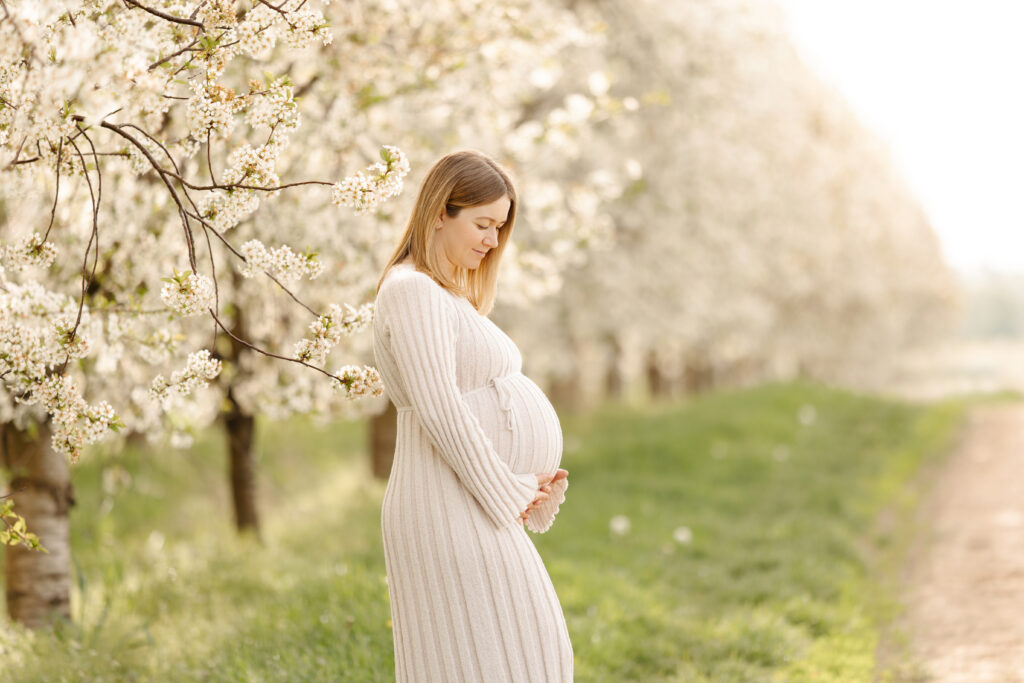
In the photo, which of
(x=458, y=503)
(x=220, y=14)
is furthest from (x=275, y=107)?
(x=458, y=503)

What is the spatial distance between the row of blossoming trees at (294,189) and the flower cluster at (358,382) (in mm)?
11

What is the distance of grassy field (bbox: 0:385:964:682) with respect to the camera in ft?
16.6

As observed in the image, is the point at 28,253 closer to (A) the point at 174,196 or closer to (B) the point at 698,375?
(A) the point at 174,196

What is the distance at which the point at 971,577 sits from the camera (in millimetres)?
7020

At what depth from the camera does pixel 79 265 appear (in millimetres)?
5254

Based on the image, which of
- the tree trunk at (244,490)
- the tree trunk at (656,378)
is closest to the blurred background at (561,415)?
the tree trunk at (244,490)

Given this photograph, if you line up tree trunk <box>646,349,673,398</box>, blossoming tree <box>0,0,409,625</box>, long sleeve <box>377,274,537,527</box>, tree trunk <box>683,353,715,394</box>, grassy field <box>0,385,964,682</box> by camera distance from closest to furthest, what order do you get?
long sleeve <box>377,274,537,527</box> → blossoming tree <box>0,0,409,625</box> → grassy field <box>0,385,964,682</box> → tree trunk <box>646,349,673,398</box> → tree trunk <box>683,353,715,394</box>

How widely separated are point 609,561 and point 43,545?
3.91 metres

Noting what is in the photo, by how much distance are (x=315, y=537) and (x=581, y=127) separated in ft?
13.5

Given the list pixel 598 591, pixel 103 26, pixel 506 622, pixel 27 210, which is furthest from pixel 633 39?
pixel 506 622

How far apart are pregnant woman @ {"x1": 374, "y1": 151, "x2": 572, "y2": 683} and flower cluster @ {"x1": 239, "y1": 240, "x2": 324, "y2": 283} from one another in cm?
34

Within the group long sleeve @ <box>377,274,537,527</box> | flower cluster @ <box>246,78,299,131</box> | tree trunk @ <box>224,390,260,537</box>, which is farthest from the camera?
tree trunk @ <box>224,390,260,537</box>

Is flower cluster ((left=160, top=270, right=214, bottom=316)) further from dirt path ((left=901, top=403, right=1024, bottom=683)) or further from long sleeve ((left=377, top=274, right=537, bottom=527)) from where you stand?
dirt path ((left=901, top=403, right=1024, bottom=683))

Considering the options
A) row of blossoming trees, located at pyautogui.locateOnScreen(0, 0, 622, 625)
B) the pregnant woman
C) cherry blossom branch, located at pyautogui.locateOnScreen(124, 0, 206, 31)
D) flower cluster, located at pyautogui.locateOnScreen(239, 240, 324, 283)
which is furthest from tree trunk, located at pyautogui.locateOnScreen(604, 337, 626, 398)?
cherry blossom branch, located at pyautogui.locateOnScreen(124, 0, 206, 31)
